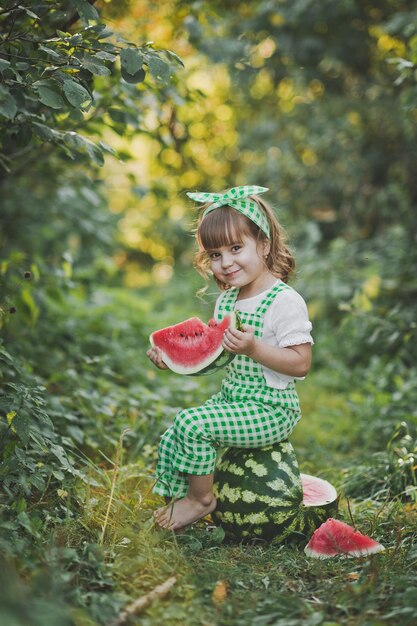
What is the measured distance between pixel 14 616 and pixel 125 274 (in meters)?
12.4

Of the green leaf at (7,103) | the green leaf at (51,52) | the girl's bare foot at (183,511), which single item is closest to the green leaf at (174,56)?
the green leaf at (51,52)

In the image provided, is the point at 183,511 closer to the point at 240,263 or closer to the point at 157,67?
the point at 240,263

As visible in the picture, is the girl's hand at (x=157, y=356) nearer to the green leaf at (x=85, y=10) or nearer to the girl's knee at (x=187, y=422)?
the girl's knee at (x=187, y=422)

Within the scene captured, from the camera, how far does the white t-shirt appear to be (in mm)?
2953

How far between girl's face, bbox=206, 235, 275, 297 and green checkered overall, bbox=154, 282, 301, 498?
11 centimetres

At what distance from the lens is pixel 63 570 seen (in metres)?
2.33

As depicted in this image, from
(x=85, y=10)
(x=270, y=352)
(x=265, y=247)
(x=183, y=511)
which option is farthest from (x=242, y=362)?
(x=85, y=10)

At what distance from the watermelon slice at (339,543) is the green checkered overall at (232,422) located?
1.43 feet

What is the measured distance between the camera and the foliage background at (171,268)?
2.58 m

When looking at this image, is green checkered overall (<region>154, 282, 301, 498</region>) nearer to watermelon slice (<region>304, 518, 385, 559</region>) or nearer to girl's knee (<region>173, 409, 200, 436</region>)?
girl's knee (<region>173, 409, 200, 436</region>)

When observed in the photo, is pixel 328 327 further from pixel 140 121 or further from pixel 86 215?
pixel 140 121

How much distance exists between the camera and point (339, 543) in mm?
2834

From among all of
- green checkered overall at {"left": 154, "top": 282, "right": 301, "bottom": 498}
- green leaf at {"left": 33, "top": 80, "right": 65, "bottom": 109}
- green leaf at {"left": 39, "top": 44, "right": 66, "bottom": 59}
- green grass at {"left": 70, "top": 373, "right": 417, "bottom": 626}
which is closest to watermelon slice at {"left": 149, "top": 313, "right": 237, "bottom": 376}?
green checkered overall at {"left": 154, "top": 282, "right": 301, "bottom": 498}

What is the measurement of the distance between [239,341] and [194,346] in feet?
1.18
